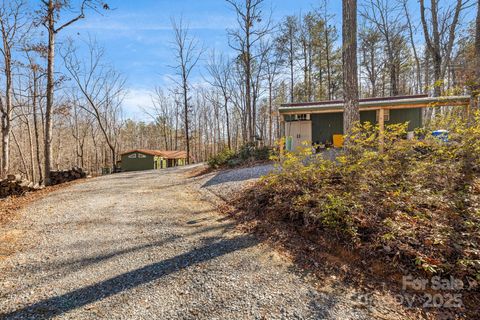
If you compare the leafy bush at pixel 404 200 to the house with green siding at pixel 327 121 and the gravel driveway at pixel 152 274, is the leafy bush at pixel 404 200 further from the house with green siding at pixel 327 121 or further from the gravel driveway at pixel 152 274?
the house with green siding at pixel 327 121

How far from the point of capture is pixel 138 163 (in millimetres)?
21484

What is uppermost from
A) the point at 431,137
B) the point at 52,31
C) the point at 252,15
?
the point at 252,15

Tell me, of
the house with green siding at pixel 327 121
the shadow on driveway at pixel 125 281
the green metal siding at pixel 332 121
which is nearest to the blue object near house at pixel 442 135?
the shadow on driveway at pixel 125 281

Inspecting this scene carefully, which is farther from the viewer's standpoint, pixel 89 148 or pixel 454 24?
pixel 89 148

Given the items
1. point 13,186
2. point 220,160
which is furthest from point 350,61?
point 13,186

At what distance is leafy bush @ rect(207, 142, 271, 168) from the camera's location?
1113 cm

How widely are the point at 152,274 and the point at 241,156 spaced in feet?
29.7

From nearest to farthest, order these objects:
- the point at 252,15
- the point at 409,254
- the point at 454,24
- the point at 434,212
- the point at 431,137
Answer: the point at 409,254, the point at 434,212, the point at 431,137, the point at 454,24, the point at 252,15

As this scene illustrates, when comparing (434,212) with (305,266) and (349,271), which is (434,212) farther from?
(305,266)

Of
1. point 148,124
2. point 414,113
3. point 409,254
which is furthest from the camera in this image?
point 148,124

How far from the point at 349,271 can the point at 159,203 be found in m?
4.45

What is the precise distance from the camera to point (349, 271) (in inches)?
104

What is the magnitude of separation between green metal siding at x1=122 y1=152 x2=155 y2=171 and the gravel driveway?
17.3 metres

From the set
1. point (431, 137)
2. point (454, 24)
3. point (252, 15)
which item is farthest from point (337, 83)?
point (431, 137)
